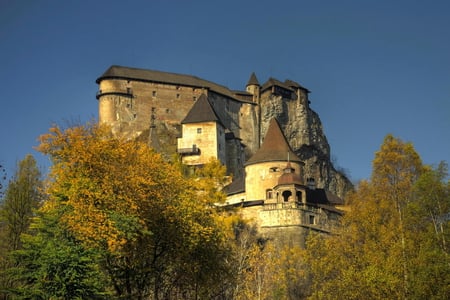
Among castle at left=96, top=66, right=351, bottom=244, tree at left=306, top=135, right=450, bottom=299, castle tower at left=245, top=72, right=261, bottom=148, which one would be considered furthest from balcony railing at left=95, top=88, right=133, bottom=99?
tree at left=306, top=135, right=450, bottom=299

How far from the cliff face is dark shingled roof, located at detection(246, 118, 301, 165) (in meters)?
32.0

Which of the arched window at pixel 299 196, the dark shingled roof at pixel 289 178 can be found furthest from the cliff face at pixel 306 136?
the arched window at pixel 299 196

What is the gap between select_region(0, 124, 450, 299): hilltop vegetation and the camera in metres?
26.6

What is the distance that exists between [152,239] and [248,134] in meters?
69.8

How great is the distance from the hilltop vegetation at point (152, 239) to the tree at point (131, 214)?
57mm

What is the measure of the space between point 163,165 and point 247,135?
66.8 meters

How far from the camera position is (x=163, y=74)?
100 meters

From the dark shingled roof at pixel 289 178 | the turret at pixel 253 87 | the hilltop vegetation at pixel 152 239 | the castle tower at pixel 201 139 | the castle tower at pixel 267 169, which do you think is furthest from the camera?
the turret at pixel 253 87

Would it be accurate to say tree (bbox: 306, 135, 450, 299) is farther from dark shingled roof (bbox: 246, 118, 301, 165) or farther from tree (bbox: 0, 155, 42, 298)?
tree (bbox: 0, 155, 42, 298)

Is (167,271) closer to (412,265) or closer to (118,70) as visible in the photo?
(412,265)

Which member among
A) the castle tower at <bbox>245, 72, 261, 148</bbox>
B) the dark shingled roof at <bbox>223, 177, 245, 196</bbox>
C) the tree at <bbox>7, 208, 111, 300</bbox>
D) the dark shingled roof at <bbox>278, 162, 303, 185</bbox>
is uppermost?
the castle tower at <bbox>245, 72, 261, 148</bbox>

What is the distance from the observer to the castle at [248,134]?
5856cm

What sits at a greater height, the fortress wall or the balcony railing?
the balcony railing

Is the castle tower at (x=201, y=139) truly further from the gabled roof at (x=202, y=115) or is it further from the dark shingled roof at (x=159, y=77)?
the dark shingled roof at (x=159, y=77)
